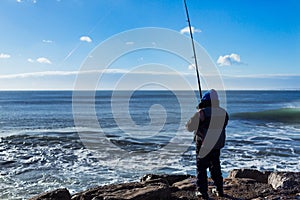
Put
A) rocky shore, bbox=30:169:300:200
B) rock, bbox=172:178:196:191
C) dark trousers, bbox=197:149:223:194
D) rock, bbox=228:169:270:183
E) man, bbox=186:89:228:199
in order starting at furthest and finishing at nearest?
rock, bbox=228:169:270:183, rock, bbox=172:178:196:191, rocky shore, bbox=30:169:300:200, dark trousers, bbox=197:149:223:194, man, bbox=186:89:228:199

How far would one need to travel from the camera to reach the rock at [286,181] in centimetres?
568

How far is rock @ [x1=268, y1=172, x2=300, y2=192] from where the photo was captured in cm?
568

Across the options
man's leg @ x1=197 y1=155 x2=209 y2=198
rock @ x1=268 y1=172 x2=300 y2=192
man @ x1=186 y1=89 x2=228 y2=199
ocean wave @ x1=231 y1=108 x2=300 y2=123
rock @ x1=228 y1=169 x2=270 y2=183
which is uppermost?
man @ x1=186 y1=89 x2=228 y2=199

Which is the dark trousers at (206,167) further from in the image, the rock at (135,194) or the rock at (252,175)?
the rock at (252,175)

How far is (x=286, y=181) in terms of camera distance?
580 cm

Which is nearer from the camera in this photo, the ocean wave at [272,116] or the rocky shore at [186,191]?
the rocky shore at [186,191]

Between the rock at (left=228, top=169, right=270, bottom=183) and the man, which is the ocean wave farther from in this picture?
the man

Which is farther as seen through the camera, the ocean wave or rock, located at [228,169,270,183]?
the ocean wave

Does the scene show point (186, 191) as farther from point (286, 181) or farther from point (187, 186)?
point (286, 181)

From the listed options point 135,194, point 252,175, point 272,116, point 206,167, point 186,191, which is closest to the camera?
point 206,167

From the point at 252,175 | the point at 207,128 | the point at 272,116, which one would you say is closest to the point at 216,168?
the point at 207,128

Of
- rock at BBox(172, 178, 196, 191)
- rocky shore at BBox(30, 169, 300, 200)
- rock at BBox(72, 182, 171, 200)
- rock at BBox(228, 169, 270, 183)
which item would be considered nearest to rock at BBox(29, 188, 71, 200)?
rocky shore at BBox(30, 169, 300, 200)

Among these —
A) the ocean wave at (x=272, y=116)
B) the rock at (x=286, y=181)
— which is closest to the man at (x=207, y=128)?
the rock at (x=286, y=181)

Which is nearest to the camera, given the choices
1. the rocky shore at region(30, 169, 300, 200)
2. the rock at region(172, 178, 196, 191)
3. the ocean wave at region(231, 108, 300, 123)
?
the rocky shore at region(30, 169, 300, 200)
